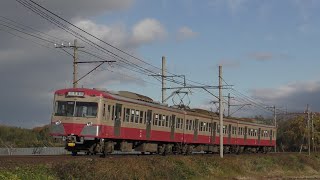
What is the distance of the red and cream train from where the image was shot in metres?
25.5

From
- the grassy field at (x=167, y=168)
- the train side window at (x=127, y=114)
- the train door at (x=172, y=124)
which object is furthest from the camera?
the train door at (x=172, y=124)

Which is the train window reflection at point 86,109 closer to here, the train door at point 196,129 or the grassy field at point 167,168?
the grassy field at point 167,168

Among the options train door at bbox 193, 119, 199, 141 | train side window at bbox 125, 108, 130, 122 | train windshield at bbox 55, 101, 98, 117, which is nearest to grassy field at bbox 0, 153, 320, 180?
train windshield at bbox 55, 101, 98, 117

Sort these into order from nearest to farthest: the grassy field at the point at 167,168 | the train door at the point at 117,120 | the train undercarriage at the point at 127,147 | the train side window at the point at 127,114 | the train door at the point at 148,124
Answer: the grassy field at the point at 167,168, the train undercarriage at the point at 127,147, the train door at the point at 117,120, the train side window at the point at 127,114, the train door at the point at 148,124

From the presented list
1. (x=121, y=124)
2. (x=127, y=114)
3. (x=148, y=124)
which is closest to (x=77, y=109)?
(x=121, y=124)

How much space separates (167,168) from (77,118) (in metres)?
5.60

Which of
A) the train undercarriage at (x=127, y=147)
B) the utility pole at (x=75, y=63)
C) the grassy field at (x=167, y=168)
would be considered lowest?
the grassy field at (x=167, y=168)

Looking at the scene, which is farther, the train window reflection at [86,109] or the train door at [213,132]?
the train door at [213,132]

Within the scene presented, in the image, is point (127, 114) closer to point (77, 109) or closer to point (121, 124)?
point (121, 124)

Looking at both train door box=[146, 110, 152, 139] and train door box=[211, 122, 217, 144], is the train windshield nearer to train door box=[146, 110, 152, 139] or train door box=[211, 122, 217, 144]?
train door box=[146, 110, 152, 139]

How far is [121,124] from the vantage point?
91.0 feet

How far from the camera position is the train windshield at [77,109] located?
25.7 meters

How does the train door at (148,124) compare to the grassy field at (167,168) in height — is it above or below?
above

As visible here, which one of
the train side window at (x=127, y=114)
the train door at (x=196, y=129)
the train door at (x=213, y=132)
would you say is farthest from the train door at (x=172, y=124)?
the train door at (x=213, y=132)
